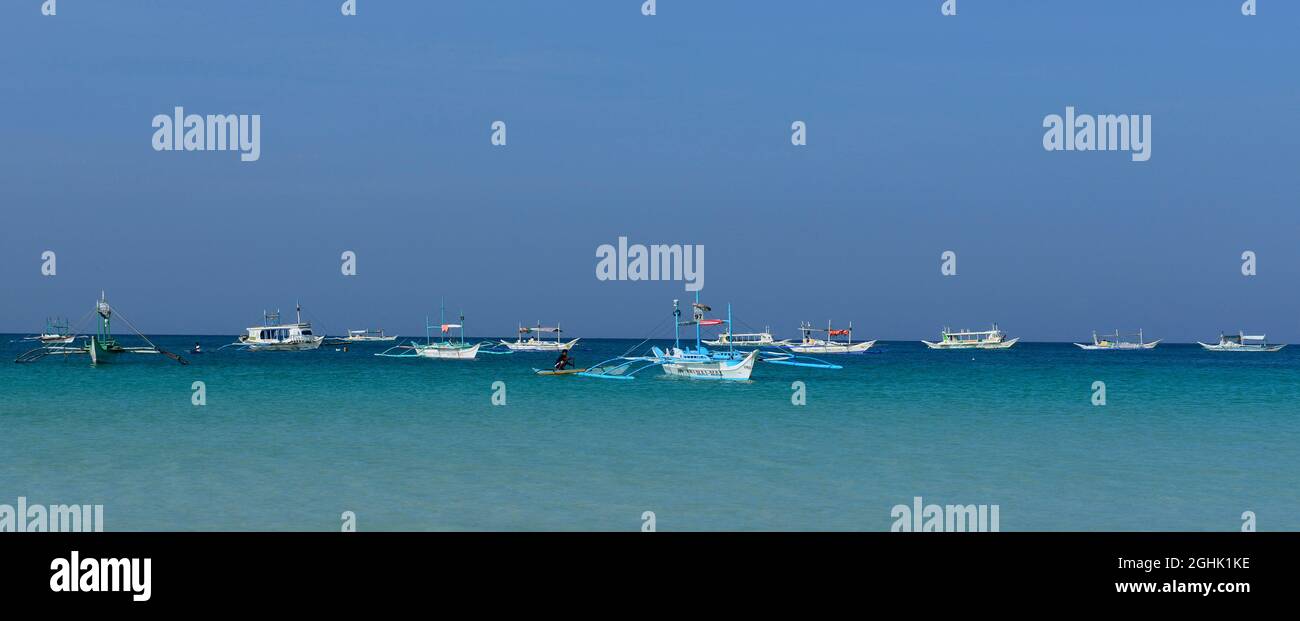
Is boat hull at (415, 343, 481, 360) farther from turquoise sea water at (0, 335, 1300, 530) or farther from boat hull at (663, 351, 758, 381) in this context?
turquoise sea water at (0, 335, 1300, 530)

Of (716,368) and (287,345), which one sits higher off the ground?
(716,368)

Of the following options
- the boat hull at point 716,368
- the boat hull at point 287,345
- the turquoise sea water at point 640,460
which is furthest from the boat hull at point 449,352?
the turquoise sea water at point 640,460

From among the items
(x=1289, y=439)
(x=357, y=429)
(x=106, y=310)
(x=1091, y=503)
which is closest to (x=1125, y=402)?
(x=1289, y=439)

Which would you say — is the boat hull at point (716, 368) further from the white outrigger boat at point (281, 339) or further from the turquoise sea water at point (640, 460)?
the white outrigger boat at point (281, 339)

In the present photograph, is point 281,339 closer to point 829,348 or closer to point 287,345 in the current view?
point 287,345

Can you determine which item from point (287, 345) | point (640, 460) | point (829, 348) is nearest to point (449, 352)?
point (287, 345)

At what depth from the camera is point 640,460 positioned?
90.9 ft

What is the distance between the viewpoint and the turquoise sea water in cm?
1981

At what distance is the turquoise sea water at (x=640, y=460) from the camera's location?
19.8 meters
